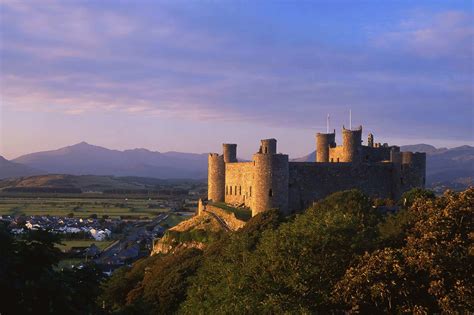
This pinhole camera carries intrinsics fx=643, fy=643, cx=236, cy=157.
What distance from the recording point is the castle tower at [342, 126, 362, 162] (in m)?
41.2

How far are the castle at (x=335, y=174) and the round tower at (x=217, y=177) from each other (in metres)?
7.01

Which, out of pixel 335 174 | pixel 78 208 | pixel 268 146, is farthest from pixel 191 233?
pixel 78 208

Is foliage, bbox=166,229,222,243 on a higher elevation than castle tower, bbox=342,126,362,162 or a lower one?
lower

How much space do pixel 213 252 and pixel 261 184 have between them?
618 cm

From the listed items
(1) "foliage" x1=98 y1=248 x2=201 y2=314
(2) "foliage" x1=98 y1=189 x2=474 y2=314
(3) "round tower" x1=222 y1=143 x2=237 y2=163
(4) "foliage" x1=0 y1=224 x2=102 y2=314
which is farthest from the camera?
(3) "round tower" x1=222 y1=143 x2=237 y2=163

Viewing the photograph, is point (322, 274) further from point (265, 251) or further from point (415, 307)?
point (415, 307)

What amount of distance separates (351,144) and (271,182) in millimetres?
6455

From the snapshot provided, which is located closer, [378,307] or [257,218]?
[378,307]

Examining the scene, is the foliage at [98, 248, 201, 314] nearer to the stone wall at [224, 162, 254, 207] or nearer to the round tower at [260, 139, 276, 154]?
the stone wall at [224, 162, 254, 207]

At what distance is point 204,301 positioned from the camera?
24.1 metres

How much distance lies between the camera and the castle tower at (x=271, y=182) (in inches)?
1524

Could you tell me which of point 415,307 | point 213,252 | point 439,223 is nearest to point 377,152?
point 213,252

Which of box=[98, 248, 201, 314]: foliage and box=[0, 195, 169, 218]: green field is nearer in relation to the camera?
box=[98, 248, 201, 314]: foliage

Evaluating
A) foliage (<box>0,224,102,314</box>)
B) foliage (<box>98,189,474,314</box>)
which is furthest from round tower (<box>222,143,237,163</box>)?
foliage (<box>0,224,102,314</box>)
